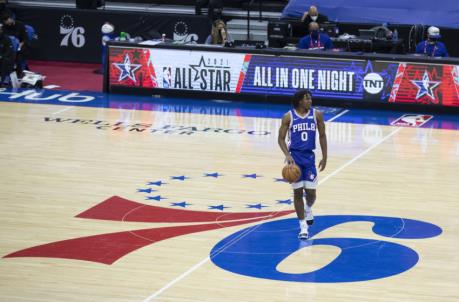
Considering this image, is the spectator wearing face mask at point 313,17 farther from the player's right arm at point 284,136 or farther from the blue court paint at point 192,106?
the player's right arm at point 284,136

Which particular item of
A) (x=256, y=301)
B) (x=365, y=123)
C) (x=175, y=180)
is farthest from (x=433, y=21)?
(x=256, y=301)

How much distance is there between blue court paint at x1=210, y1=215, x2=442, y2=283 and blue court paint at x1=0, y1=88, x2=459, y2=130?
7.87 meters

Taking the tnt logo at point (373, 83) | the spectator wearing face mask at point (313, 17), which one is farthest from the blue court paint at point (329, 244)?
the spectator wearing face mask at point (313, 17)

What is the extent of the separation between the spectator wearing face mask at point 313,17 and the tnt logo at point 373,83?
3957 mm

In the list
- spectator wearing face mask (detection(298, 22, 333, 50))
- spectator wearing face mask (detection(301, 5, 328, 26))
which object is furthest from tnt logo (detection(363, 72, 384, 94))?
spectator wearing face mask (detection(301, 5, 328, 26))

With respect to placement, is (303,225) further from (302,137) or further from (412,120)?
(412,120)

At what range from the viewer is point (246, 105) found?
23.1m

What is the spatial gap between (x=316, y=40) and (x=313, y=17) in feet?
6.60

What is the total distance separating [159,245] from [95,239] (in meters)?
0.83

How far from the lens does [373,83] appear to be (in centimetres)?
2252

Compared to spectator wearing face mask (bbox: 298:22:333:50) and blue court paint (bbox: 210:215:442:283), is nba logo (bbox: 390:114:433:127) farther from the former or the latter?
blue court paint (bbox: 210:215:442:283)

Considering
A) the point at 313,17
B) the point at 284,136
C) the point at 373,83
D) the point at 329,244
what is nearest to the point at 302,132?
the point at 284,136

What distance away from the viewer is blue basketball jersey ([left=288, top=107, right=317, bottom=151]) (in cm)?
1258

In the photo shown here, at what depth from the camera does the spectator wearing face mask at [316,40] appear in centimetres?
2400
